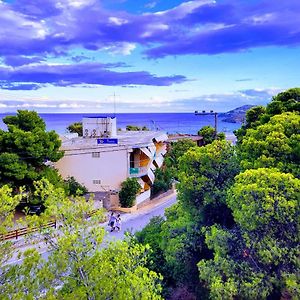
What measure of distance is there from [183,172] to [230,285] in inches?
168

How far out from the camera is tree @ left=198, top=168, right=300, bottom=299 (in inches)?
425

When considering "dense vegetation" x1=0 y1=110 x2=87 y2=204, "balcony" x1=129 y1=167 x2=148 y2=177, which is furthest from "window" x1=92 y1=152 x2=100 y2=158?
"dense vegetation" x1=0 y1=110 x2=87 y2=204

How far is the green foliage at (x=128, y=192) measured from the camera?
92.6 feet

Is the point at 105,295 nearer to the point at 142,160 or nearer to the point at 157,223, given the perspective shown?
the point at 157,223

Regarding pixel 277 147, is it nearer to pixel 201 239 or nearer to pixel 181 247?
pixel 201 239

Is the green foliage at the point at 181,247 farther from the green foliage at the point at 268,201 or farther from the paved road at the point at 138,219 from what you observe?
the paved road at the point at 138,219

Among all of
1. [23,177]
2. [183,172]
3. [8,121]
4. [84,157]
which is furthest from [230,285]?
[84,157]

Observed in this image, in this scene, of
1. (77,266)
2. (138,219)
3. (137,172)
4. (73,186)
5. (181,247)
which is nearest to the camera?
(77,266)

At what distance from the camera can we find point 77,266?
875cm

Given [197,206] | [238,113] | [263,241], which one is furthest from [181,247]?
[238,113]

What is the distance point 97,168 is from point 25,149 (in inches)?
278

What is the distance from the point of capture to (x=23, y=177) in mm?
22328

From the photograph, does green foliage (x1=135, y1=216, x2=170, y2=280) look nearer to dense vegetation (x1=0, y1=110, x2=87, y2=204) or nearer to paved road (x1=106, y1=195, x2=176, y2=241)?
dense vegetation (x1=0, y1=110, x2=87, y2=204)

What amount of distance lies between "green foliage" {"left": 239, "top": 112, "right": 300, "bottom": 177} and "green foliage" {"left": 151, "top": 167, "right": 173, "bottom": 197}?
2056cm
